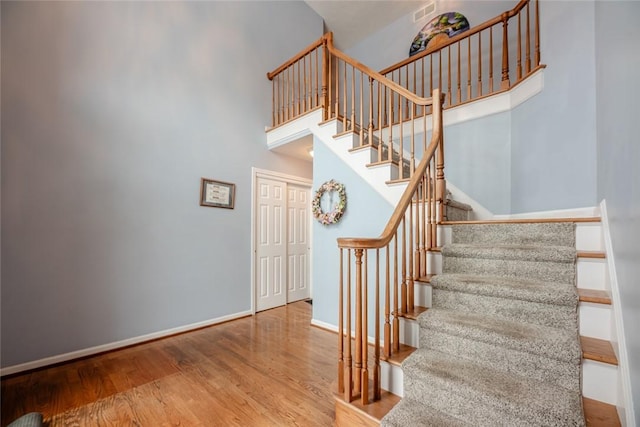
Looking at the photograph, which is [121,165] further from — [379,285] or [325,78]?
[379,285]

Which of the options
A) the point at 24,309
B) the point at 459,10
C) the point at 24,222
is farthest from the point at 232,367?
the point at 459,10

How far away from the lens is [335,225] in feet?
9.58

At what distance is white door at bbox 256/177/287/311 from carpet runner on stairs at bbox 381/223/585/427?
2517mm

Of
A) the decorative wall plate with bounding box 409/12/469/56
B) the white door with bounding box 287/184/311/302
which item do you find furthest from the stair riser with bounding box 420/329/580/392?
the decorative wall plate with bounding box 409/12/469/56

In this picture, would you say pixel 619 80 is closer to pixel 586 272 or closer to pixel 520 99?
pixel 586 272

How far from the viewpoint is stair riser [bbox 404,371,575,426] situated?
106cm

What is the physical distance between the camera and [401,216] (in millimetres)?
1535

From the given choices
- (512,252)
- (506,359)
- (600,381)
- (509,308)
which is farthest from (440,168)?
(600,381)

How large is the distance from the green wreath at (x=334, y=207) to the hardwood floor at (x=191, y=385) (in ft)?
4.16

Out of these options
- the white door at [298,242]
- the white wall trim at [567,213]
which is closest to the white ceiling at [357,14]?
the white door at [298,242]

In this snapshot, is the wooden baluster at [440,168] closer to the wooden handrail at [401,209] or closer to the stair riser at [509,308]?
the wooden handrail at [401,209]

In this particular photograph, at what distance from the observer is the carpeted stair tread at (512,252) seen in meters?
1.57

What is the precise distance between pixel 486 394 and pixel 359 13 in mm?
5655

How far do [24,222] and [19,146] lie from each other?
598 mm
